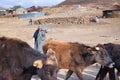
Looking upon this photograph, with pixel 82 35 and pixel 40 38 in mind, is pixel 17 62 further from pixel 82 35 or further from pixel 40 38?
pixel 82 35

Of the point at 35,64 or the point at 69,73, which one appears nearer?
the point at 35,64

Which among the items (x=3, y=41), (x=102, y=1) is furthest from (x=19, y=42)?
(x=102, y=1)

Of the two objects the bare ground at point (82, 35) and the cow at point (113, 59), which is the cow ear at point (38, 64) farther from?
the bare ground at point (82, 35)

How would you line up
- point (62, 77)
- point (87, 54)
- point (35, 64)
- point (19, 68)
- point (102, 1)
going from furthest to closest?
point (102, 1)
point (62, 77)
point (87, 54)
point (19, 68)
point (35, 64)

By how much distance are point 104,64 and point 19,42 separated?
3182 mm

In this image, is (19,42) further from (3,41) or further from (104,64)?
(104,64)

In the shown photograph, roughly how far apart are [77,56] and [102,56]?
107 cm

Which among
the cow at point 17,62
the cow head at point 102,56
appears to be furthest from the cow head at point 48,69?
the cow head at point 102,56

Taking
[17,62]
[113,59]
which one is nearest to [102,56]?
[113,59]

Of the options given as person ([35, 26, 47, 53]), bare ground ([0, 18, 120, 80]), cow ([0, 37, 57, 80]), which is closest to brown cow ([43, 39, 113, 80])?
bare ground ([0, 18, 120, 80])

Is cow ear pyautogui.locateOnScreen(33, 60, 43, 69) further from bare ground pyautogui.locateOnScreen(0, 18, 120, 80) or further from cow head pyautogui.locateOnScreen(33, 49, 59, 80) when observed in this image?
bare ground pyautogui.locateOnScreen(0, 18, 120, 80)

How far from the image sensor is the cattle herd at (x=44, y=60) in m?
7.34

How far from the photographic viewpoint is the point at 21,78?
26.1 ft

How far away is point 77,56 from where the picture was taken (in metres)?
11.0
